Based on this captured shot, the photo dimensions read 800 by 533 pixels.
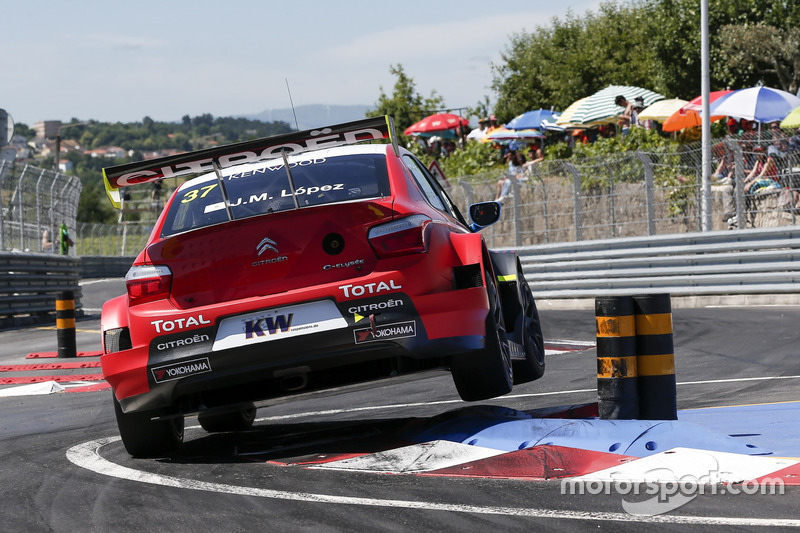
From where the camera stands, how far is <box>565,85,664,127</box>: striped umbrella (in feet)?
87.5

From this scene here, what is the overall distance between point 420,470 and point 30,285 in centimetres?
1705

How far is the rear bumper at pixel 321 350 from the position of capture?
5508mm

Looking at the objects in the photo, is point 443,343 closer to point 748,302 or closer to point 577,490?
point 577,490

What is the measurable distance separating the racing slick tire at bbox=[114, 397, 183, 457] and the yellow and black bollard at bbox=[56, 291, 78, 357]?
7784mm

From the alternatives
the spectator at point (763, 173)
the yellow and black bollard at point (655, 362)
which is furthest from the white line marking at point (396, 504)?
the spectator at point (763, 173)

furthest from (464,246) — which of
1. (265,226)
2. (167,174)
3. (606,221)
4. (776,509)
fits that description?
(606,221)

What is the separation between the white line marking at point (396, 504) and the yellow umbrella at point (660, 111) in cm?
2074

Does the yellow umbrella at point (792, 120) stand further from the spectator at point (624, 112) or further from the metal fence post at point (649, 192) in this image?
the spectator at point (624, 112)

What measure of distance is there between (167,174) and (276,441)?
5.61 ft

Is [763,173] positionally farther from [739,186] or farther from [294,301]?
[294,301]

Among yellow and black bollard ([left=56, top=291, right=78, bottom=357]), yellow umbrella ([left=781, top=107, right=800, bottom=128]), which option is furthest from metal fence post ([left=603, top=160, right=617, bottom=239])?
yellow and black bollard ([left=56, top=291, right=78, bottom=357])

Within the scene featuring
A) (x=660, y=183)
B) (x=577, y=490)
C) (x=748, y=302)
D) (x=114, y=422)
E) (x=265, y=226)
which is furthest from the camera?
(x=660, y=183)

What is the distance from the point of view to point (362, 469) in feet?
17.6

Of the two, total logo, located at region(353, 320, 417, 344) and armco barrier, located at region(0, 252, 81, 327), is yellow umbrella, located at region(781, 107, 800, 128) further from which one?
total logo, located at region(353, 320, 417, 344)
